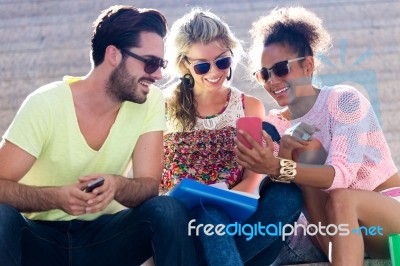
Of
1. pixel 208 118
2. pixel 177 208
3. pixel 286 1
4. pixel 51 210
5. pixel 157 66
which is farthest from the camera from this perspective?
pixel 286 1

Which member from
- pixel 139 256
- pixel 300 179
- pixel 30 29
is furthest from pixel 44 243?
pixel 30 29

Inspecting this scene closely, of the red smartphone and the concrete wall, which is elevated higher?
the concrete wall

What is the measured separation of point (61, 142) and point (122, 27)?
0.59m

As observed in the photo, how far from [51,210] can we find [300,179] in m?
1.02

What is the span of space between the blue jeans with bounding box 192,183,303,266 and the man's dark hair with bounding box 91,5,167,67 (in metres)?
0.84

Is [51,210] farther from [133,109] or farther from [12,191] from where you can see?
[133,109]

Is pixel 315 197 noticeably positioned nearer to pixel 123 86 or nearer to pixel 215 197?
pixel 215 197

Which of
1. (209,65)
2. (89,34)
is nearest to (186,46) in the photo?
(209,65)

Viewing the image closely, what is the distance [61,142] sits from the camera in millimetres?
3193

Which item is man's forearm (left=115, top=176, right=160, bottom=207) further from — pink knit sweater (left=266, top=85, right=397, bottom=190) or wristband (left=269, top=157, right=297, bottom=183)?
pink knit sweater (left=266, top=85, right=397, bottom=190)

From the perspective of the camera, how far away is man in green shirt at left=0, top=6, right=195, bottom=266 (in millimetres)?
2912

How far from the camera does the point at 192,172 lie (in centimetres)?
359

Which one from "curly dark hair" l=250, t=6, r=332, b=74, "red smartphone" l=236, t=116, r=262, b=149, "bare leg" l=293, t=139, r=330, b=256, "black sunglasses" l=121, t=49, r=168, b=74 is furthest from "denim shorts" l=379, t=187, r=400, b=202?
"black sunglasses" l=121, t=49, r=168, b=74

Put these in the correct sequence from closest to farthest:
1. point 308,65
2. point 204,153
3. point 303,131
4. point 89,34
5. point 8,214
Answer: point 8,214 → point 303,131 → point 308,65 → point 204,153 → point 89,34
